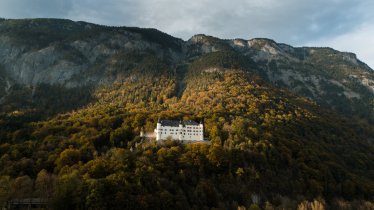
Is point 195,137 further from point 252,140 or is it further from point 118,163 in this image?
point 118,163

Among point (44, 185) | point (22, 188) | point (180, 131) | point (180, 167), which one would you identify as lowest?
point (22, 188)

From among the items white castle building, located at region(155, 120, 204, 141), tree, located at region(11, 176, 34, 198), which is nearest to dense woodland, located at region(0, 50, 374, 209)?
tree, located at region(11, 176, 34, 198)

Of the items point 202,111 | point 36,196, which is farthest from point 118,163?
point 202,111

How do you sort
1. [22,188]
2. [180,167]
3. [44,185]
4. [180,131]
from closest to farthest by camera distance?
[22,188] → [44,185] → [180,167] → [180,131]

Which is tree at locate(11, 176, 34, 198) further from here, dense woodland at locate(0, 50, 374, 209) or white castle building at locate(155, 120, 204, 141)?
white castle building at locate(155, 120, 204, 141)

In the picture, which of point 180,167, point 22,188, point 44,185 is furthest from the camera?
point 180,167

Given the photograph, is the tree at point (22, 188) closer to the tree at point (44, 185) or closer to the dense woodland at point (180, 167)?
the dense woodland at point (180, 167)

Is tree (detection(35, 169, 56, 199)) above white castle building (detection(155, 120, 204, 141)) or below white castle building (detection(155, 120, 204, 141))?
below

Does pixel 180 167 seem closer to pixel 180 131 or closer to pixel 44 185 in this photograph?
pixel 180 131

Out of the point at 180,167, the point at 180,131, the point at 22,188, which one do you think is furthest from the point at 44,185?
the point at 180,131
